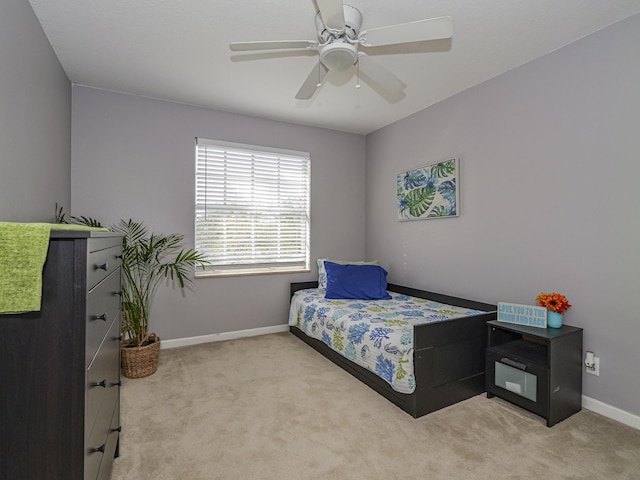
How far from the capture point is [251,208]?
380 cm

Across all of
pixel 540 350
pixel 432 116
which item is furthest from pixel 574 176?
pixel 432 116

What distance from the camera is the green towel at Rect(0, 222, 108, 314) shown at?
2.90 feet

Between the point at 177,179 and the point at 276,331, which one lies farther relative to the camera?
the point at 276,331

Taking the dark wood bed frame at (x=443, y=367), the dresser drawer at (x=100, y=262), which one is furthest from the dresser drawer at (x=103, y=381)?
the dark wood bed frame at (x=443, y=367)

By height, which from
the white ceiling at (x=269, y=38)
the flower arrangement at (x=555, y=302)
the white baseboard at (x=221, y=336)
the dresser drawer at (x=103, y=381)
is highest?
the white ceiling at (x=269, y=38)

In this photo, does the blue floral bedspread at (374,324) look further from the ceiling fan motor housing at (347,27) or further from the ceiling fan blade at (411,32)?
the ceiling fan motor housing at (347,27)

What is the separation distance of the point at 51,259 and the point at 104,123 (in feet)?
8.95

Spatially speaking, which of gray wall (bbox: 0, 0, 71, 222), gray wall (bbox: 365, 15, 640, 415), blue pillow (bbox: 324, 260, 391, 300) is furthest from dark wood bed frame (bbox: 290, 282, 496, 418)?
gray wall (bbox: 0, 0, 71, 222)

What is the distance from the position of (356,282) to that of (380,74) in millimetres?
2111

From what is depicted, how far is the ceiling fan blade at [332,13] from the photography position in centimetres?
152

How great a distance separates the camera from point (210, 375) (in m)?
2.77

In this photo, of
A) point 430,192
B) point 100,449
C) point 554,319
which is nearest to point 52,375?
point 100,449

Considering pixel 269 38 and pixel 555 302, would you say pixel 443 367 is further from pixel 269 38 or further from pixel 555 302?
pixel 269 38

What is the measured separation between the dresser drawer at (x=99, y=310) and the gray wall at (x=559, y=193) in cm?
280
